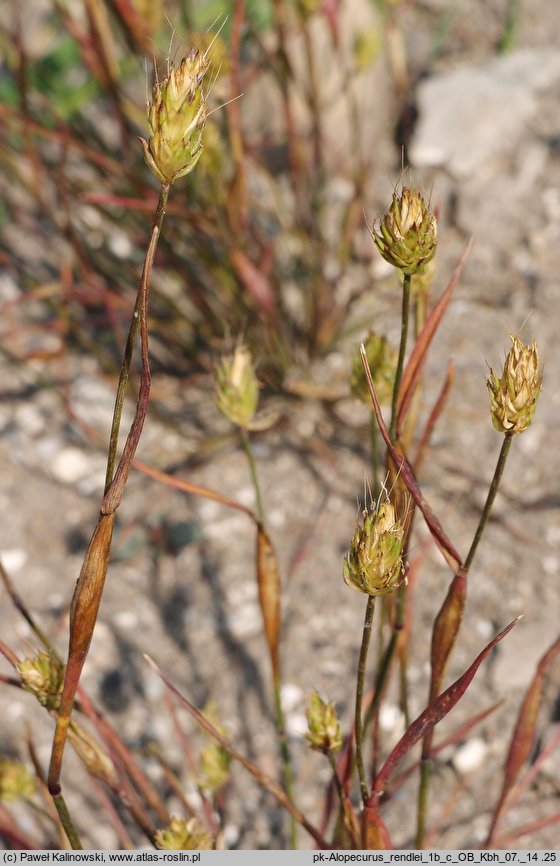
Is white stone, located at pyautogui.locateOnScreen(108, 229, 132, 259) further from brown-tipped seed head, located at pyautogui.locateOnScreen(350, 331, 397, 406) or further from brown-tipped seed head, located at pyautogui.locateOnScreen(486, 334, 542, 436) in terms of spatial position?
brown-tipped seed head, located at pyautogui.locateOnScreen(486, 334, 542, 436)

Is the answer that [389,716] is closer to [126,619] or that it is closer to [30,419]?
[126,619]

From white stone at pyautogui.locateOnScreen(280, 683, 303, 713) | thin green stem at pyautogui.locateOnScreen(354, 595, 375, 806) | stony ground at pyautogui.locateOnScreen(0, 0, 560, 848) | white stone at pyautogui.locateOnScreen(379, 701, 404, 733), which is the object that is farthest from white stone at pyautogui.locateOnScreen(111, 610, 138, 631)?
thin green stem at pyautogui.locateOnScreen(354, 595, 375, 806)

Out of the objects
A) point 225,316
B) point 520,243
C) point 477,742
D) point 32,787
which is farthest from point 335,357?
point 32,787

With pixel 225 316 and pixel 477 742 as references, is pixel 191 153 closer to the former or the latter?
pixel 477 742

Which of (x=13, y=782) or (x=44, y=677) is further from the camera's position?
(x=13, y=782)

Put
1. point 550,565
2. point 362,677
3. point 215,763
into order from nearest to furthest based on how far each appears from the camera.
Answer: point 362,677 < point 215,763 < point 550,565

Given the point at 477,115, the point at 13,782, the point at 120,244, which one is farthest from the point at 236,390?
the point at 477,115
